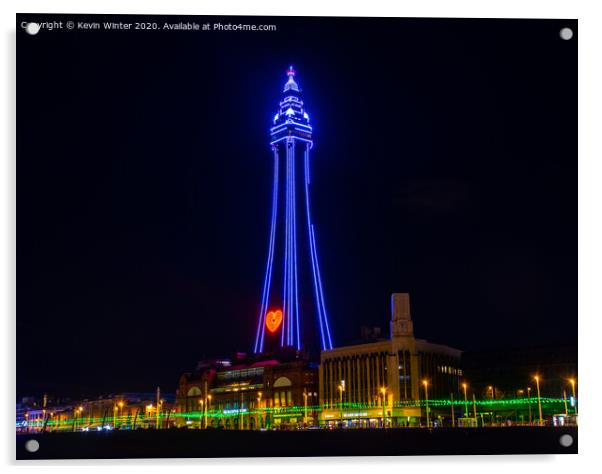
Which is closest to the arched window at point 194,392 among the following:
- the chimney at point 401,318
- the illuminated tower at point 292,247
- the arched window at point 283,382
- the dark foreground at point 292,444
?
the arched window at point 283,382

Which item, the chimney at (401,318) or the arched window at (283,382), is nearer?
the chimney at (401,318)

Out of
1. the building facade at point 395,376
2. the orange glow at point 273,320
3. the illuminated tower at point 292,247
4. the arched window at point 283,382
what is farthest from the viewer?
the arched window at point 283,382

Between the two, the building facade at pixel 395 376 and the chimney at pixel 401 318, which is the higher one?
the chimney at pixel 401 318

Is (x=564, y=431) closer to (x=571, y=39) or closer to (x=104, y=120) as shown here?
(x=571, y=39)

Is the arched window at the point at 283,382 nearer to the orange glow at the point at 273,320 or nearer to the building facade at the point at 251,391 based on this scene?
the building facade at the point at 251,391

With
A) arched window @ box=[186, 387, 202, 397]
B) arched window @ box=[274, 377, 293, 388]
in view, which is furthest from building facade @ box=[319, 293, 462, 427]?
arched window @ box=[186, 387, 202, 397]

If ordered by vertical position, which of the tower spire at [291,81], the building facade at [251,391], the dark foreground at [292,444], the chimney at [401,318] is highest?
the tower spire at [291,81]

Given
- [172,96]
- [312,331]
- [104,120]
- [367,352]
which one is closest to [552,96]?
[172,96]
